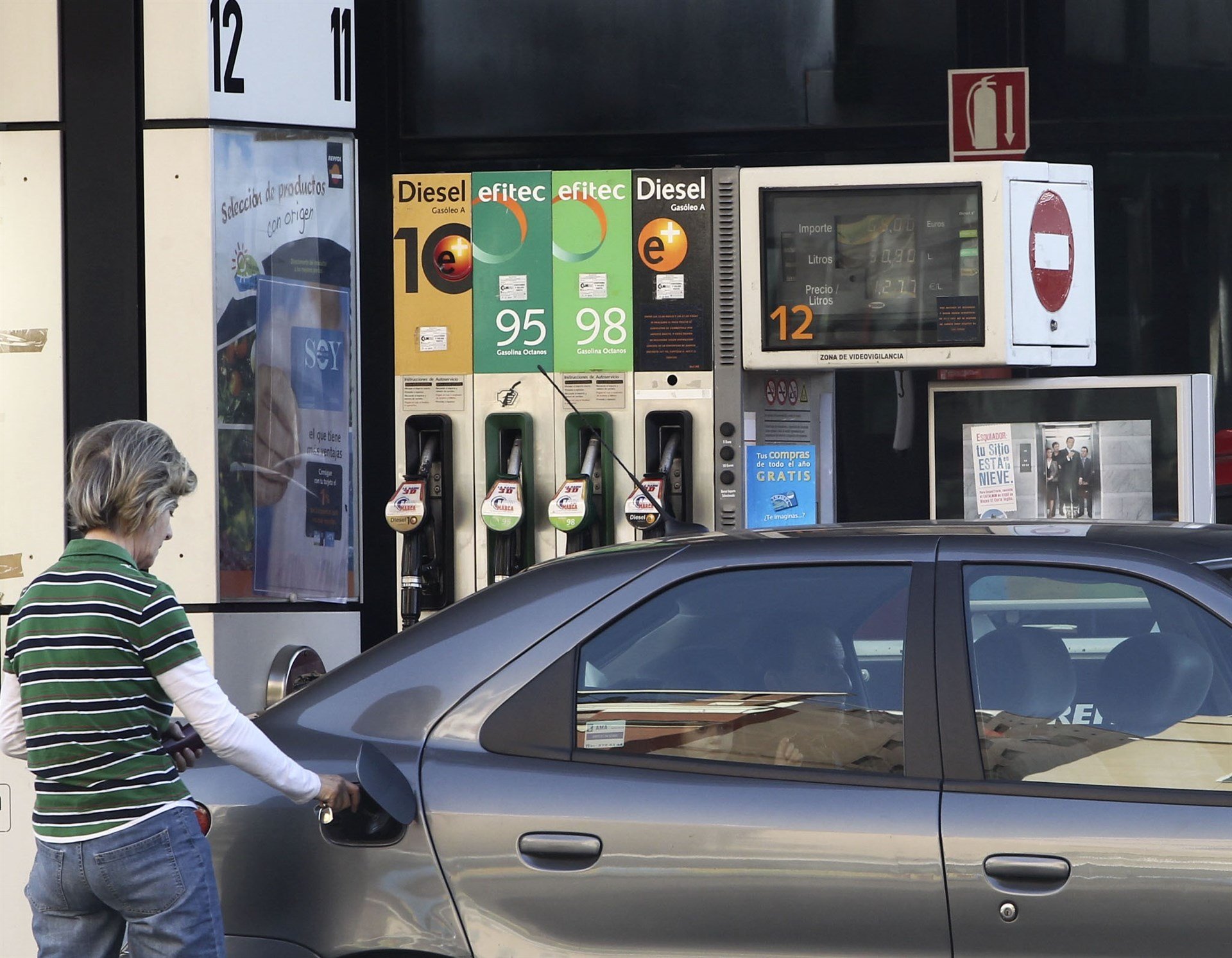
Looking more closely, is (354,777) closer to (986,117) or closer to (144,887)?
(144,887)

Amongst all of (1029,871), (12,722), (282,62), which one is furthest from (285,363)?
(1029,871)

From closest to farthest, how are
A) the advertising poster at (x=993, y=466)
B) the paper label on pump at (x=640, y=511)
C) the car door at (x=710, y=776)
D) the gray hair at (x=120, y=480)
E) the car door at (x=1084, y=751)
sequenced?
the car door at (x=1084, y=751) → the car door at (x=710, y=776) → the gray hair at (x=120, y=480) → the paper label on pump at (x=640, y=511) → the advertising poster at (x=993, y=466)

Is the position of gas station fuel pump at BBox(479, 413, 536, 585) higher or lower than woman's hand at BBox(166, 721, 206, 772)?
higher

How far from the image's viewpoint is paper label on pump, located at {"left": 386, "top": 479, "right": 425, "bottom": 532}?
19.9ft

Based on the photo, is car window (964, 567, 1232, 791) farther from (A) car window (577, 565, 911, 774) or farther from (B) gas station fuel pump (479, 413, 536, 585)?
(B) gas station fuel pump (479, 413, 536, 585)

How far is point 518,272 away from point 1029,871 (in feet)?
13.0

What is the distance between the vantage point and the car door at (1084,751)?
8.57ft

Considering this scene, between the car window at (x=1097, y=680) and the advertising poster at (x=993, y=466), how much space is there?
3.31m

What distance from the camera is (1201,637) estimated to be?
111 inches

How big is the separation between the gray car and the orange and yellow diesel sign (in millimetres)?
3211

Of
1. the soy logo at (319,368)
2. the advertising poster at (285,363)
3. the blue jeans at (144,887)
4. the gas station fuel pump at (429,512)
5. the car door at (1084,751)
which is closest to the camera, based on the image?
the car door at (1084,751)

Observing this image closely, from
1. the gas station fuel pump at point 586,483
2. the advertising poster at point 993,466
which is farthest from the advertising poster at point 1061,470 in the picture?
the gas station fuel pump at point 586,483

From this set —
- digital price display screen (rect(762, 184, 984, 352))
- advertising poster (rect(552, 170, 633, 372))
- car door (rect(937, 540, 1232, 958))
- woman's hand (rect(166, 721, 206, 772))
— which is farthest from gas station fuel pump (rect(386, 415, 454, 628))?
car door (rect(937, 540, 1232, 958))

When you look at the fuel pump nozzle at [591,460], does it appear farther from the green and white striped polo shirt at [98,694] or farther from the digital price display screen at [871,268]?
the green and white striped polo shirt at [98,694]
